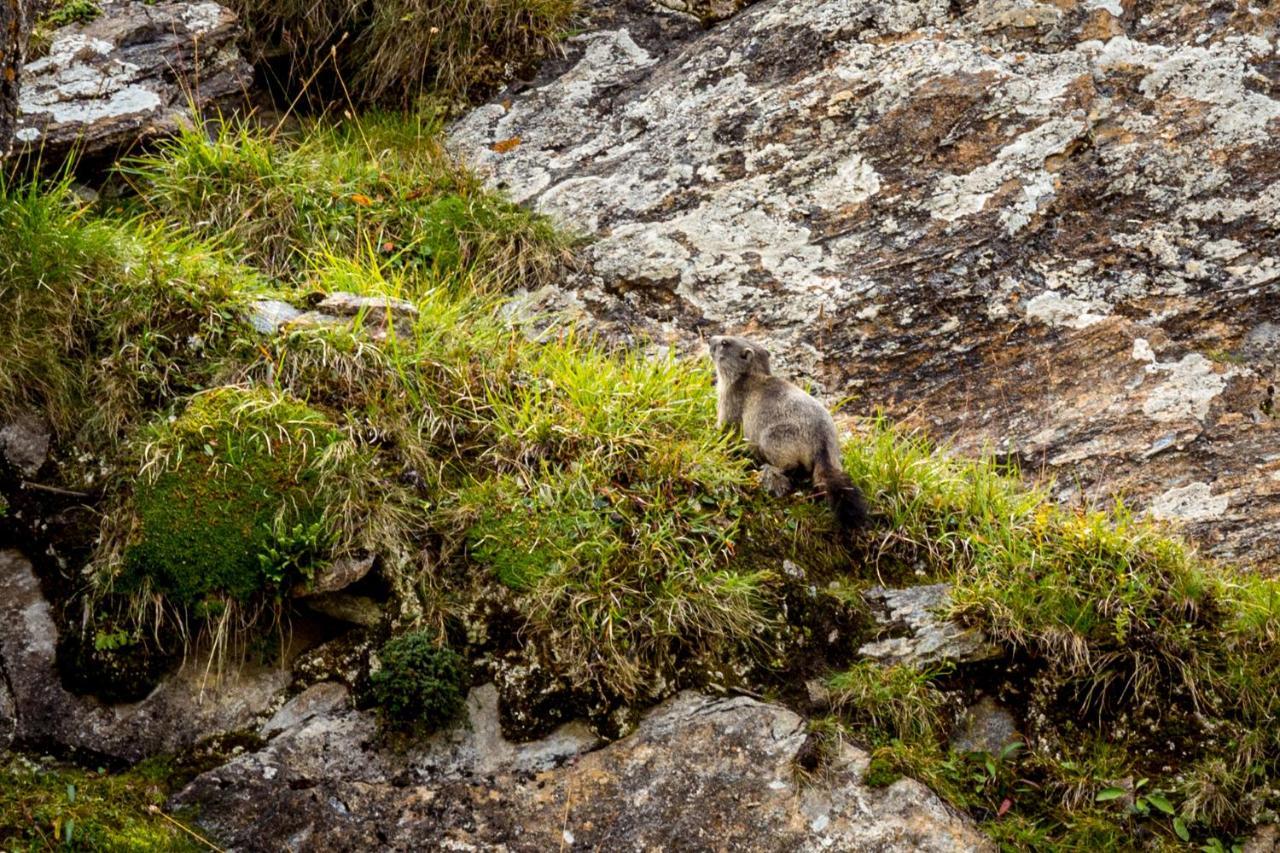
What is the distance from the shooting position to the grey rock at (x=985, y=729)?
5785mm

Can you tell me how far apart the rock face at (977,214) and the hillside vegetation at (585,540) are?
2.09 ft

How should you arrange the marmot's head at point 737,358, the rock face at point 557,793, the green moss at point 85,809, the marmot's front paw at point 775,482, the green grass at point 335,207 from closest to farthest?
the green moss at point 85,809
the rock face at point 557,793
the marmot's front paw at point 775,482
the marmot's head at point 737,358
the green grass at point 335,207

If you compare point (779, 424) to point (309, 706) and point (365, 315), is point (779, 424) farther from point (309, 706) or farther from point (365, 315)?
point (309, 706)

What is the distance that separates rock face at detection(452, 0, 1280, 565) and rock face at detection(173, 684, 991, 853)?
2.61 meters

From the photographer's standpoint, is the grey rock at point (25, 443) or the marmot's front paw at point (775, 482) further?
the marmot's front paw at point (775, 482)

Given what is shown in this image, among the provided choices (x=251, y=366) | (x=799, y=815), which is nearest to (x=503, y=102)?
(x=251, y=366)

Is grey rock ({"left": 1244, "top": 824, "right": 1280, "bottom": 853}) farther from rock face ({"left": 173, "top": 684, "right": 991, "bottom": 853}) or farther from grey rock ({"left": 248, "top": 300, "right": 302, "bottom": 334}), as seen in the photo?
grey rock ({"left": 248, "top": 300, "right": 302, "bottom": 334})

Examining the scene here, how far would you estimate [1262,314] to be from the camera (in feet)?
24.7

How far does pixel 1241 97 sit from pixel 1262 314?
1699 mm

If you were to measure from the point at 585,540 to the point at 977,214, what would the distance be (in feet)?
12.7

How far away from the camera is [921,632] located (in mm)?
6090

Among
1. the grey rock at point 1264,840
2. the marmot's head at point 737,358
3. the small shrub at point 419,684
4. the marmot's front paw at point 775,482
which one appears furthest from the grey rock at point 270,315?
the grey rock at point 1264,840

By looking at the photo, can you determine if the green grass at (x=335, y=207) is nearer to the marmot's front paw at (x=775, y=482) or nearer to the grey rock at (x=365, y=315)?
the grey rock at (x=365, y=315)

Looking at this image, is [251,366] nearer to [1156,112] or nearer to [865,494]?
[865,494]
